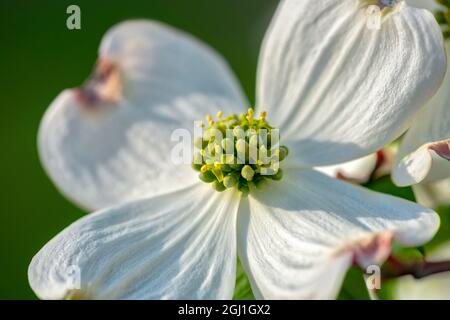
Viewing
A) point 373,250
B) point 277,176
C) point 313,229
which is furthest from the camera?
point 277,176

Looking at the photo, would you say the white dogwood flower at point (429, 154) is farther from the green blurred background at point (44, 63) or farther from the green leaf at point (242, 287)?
the green blurred background at point (44, 63)

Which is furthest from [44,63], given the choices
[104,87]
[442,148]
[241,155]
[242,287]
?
[442,148]

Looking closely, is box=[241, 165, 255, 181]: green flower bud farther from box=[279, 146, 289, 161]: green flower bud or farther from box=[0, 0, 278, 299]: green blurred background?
box=[0, 0, 278, 299]: green blurred background

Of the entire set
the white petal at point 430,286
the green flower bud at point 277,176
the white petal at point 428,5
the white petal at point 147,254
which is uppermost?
the white petal at point 428,5

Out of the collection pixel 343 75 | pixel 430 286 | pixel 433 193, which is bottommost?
pixel 430 286

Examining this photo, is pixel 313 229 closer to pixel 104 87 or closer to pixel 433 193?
pixel 433 193

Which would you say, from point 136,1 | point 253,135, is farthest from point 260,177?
point 136,1

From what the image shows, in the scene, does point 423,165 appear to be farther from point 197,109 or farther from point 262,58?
point 197,109

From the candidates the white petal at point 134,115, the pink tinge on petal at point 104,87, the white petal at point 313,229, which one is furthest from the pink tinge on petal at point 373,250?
the pink tinge on petal at point 104,87
